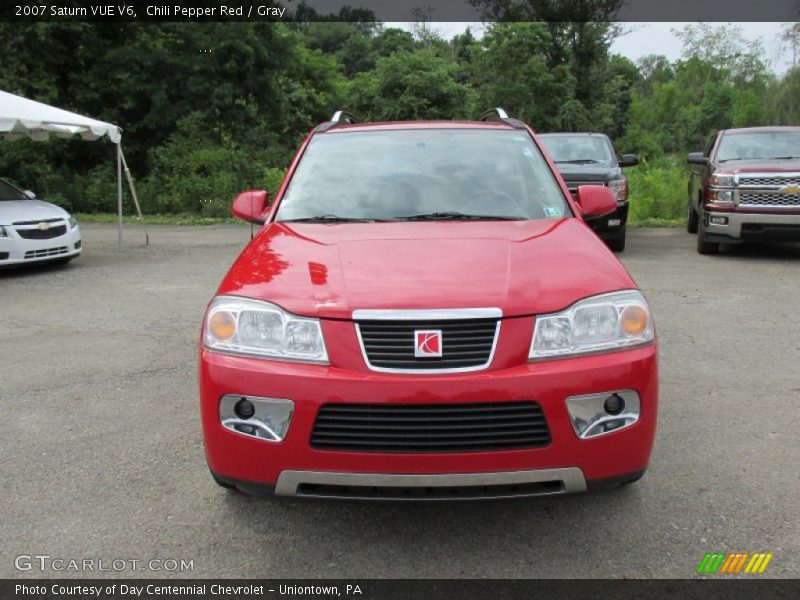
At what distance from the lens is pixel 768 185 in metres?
9.51

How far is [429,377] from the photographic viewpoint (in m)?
2.51

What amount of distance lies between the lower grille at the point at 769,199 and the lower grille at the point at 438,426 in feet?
27.7

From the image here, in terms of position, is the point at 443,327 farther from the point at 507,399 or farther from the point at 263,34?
the point at 263,34

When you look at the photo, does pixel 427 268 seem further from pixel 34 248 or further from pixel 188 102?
pixel 188 102

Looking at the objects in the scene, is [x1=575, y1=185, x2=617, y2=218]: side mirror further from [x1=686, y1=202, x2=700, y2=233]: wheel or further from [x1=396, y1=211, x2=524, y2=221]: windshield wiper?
[x1=686, y1=202, x2=700, y2=233]: wheel

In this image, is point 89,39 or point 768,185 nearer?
point 768,185

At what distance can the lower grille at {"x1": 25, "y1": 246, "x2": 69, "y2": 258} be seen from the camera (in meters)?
9.64

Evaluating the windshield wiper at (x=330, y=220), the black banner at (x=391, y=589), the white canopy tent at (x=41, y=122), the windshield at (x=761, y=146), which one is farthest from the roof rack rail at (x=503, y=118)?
the white canopy tent at (x=41, y=122)

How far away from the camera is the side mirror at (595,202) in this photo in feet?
13.6

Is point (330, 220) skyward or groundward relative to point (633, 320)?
skyward

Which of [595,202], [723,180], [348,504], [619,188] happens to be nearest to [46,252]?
[619,188]

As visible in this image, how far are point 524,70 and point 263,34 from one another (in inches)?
632

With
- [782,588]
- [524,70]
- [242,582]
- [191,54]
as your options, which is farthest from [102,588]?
[524,70]

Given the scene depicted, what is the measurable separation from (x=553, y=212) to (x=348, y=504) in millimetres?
1930
